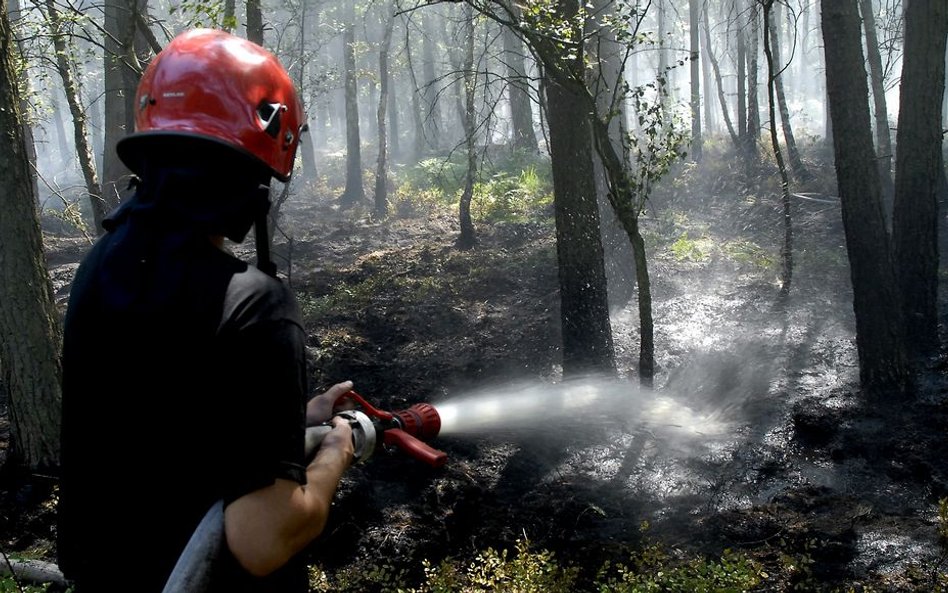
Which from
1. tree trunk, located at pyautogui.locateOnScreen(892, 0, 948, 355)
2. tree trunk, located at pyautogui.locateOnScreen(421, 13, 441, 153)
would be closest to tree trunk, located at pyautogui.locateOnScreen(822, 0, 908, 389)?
tree trunk, located at pyautogui.locateOnScreen(892, 0, 948, 355)

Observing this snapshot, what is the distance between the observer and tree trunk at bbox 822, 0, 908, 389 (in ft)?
23.0

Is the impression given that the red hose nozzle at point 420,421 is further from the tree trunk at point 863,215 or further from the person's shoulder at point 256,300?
the tree trunk at point 863,215

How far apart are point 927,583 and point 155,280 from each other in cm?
432

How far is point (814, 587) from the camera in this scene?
4129 mm

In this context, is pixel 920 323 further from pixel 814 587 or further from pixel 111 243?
pixel 111 243

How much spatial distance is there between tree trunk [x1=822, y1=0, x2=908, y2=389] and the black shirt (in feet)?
22.5

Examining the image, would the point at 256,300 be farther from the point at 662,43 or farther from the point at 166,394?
the point at 662,43

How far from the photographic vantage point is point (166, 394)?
1574mm

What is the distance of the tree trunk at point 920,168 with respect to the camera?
7.80 meters

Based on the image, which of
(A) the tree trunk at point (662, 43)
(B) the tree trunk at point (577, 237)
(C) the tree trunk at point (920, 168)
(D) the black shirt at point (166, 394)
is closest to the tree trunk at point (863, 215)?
(C) the tree trunk at point (920, 168)

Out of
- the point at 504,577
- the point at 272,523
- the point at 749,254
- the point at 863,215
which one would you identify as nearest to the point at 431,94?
the point at 749,254

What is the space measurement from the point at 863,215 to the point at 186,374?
23.2ft

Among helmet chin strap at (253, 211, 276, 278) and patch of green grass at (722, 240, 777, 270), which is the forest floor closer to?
patch of green grass at (722, 240, 777, 270)

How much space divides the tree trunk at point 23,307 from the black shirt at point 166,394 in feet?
14.3
